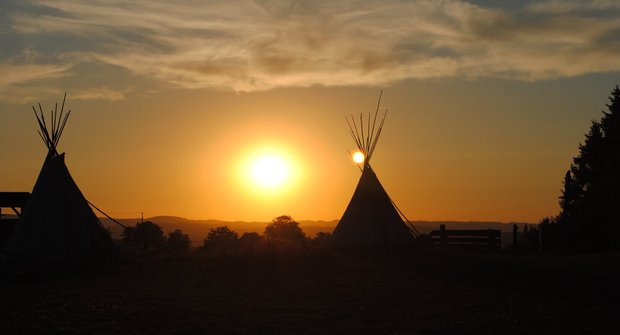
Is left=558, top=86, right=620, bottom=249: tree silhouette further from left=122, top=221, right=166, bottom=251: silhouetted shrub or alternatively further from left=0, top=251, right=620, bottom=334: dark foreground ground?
left=122, top=221, right=166, bottom=251: silhouetted shrub

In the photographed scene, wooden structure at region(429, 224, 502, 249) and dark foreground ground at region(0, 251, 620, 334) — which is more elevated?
wooden structure at region(429, 224, 502, 249)

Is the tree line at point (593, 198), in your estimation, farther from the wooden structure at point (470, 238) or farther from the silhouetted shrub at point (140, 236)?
the silhouetted shrub at point (140, 236)

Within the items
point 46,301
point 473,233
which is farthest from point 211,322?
point 473,233

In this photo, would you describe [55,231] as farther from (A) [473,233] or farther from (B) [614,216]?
(B) [614,216]

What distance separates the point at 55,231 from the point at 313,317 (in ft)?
42.0

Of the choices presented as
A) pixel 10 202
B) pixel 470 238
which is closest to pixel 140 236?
pixel 10 202

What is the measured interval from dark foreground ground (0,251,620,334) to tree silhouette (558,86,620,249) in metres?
7.48

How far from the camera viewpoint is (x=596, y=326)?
479 inches

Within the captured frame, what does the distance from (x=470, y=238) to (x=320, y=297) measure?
16.8 metres

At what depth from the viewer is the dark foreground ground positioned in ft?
41.0

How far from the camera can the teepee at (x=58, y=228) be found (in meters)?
22.9

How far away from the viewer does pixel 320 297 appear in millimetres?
16094

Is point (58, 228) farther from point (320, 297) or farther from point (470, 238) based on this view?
point (470, 238)

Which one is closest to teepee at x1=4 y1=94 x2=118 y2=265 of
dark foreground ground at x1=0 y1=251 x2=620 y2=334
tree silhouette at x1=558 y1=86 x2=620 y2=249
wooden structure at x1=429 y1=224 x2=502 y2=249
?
dark foreground ground at x1=0 y1=251 x2=620 y2=334
